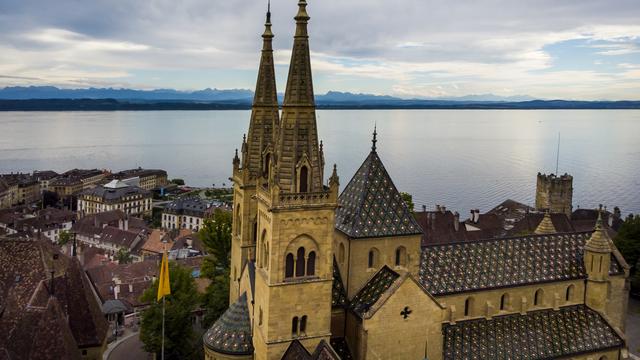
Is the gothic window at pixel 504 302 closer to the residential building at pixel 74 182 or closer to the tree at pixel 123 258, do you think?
the tree at pixel 123 258

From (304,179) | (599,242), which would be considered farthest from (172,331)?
(599,242)

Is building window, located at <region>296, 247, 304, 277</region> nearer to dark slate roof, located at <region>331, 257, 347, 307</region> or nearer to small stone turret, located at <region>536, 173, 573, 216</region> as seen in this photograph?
dark slate roof, located at <region>331, 257, 347, 307</region>

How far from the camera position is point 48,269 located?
3819 cm

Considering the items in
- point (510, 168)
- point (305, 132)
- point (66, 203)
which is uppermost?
point (305, 132)

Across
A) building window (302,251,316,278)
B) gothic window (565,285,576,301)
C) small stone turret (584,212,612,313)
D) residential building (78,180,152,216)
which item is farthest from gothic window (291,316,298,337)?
residential building (78,180,152,216)

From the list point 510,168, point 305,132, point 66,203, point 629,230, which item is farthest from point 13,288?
point 510,168

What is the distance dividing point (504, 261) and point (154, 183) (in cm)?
15602

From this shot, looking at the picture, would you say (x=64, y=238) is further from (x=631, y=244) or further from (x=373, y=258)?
(x=631, y=244)

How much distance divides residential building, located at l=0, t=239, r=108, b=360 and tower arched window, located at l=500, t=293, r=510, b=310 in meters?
25.9

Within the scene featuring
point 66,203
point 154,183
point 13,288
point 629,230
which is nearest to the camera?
point 13,288

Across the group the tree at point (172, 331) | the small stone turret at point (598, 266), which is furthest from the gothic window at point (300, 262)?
the small stone turret at point (598, 266)

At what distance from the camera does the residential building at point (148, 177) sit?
174250mm

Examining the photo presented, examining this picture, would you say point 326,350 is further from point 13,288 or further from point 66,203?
point 66,203

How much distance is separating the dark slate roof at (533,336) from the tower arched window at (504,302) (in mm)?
582
